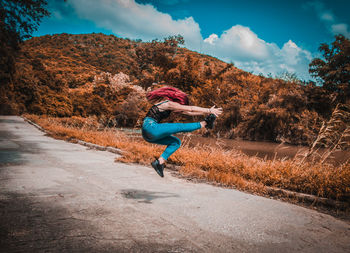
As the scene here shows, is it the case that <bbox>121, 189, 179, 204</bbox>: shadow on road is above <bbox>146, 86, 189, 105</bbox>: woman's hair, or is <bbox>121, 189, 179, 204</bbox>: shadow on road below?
below

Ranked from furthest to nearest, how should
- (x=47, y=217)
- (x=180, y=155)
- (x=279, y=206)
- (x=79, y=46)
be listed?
(x=79, y=46)
(x=180, y=155)
(x=279, y=206)
(x=47, y=217)

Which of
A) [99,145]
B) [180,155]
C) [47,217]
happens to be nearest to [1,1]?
[99,145]

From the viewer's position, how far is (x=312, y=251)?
227 cm

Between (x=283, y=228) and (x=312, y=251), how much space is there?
0.55 m

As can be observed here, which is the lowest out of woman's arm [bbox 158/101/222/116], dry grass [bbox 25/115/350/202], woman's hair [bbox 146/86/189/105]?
dry grass [bbox 25/115/350/202]

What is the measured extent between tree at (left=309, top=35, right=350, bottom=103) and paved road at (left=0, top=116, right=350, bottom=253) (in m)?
19.5

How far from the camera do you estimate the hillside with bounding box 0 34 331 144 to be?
764 inches

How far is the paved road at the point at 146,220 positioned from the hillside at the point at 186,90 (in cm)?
641

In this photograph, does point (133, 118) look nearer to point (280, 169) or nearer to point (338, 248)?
point (280, 169)

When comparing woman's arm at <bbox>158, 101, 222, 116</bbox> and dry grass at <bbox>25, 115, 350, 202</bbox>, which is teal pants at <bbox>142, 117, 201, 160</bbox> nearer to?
woman's arm at <bbox>158, 101, 222, 116</bbox>

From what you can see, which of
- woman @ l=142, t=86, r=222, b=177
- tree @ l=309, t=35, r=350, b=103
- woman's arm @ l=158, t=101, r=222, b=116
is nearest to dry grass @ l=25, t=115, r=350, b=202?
woman @ l=142, t=86, r=222, b=177

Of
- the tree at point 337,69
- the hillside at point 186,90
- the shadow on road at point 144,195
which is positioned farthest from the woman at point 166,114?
the tree at point 337,69

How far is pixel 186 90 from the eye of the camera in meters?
28.6

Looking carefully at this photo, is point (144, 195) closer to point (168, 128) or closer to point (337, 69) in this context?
point (168, 128)
